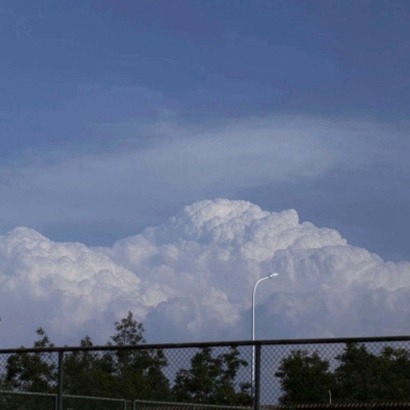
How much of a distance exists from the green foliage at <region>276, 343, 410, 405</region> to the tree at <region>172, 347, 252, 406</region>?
3.23ft

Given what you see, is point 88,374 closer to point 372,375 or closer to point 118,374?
point 118,374

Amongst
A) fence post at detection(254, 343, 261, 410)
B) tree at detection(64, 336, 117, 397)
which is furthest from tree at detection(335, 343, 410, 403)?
tree at detection(64, 336, 117, 397)

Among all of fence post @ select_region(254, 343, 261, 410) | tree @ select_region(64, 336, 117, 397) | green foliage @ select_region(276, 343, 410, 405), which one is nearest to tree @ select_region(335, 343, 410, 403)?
green foliage @ select_region(276, 343, 410, 405)

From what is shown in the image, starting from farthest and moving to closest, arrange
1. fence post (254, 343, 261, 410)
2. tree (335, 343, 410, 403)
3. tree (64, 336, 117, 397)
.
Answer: tree (64, 336, 117, 397) < fence post (254, 343, 261, 410) < tree (335, 343, 410, 403)

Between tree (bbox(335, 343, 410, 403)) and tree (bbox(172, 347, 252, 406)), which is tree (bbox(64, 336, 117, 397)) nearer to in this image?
tree (bbox(172, 347, 252, 406))

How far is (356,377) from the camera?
13086 mm

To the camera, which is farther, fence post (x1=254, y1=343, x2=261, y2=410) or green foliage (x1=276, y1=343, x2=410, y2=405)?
fence post (x1=254, y1=343, x2=261, y2=410)

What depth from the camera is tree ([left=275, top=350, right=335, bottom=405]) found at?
13414 mm

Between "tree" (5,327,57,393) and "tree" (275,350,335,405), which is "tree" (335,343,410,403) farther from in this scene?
"tree" (5,327,57,393)

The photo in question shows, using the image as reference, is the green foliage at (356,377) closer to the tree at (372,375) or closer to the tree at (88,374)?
the tree at (372,375)

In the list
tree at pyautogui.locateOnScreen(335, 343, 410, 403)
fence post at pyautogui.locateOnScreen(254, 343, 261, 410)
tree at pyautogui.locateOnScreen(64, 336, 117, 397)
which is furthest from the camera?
tree at pyautogui.locateOnScreen(64, 336, 117, 397)

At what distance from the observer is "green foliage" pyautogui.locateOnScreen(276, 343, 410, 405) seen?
42.0 ft

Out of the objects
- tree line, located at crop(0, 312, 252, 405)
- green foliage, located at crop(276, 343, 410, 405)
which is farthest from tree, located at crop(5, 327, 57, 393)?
green foliage, located at crop(276, 343, 410, 405)

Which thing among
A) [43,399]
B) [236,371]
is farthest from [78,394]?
[236,371]
